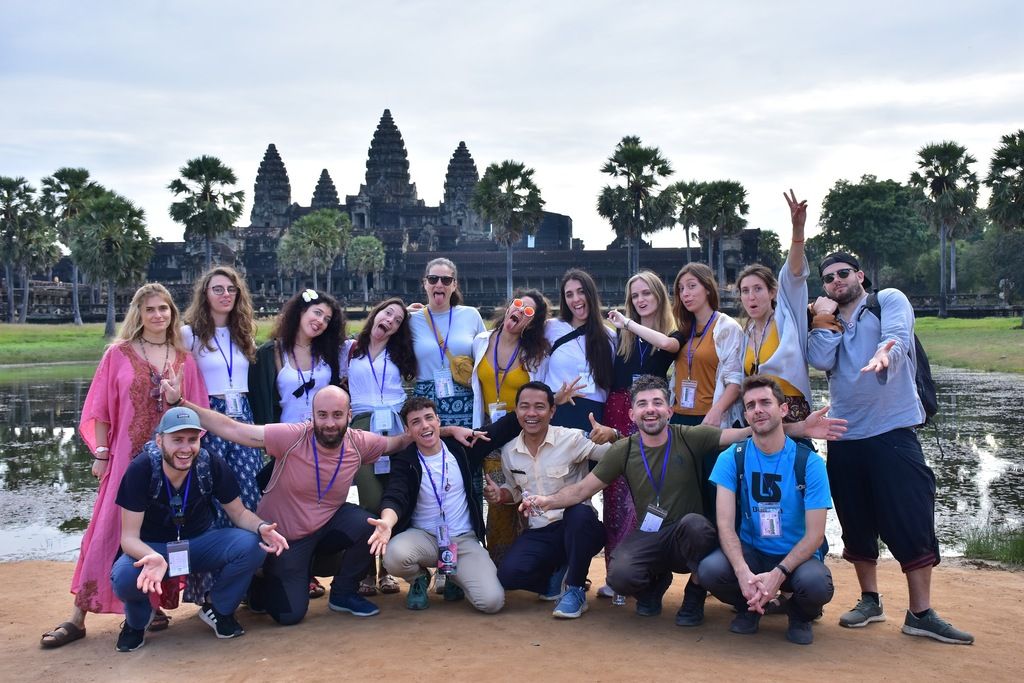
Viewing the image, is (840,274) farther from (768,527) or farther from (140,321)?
(140,321)

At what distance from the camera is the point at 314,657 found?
4.69 m

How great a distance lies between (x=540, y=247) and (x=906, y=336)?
65504 millimetres

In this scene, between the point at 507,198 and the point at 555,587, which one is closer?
the point at 555,587

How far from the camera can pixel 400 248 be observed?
214 feet

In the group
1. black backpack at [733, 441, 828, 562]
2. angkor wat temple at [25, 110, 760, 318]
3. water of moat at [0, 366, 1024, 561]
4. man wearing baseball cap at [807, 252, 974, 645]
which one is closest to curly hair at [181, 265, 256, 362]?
black backpack at [733, 441, 828, 562]

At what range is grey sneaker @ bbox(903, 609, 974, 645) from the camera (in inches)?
190

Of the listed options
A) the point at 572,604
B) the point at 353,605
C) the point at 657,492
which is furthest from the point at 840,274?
the point at 353,605

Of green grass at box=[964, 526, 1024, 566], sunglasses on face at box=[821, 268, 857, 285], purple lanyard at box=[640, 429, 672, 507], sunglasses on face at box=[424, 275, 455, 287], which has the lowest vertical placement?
green grass at box=[964, 526, 1024, 566]

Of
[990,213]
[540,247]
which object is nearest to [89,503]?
[990,213]

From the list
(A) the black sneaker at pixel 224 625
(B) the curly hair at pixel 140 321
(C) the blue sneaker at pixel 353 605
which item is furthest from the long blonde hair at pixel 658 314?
(A) the black sneaker at pixel 224 625

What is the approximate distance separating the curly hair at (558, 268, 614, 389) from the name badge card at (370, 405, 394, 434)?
1305 mm

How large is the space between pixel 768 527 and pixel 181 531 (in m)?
3.08

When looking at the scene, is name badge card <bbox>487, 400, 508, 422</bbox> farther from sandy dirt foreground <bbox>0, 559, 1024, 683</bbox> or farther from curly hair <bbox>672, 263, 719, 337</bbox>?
curly hair <bbox>672, 263, 719, 337</bbox>

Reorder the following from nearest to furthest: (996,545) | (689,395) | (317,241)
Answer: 1. (689,395)
2. (996,545)
3. (317,241)
